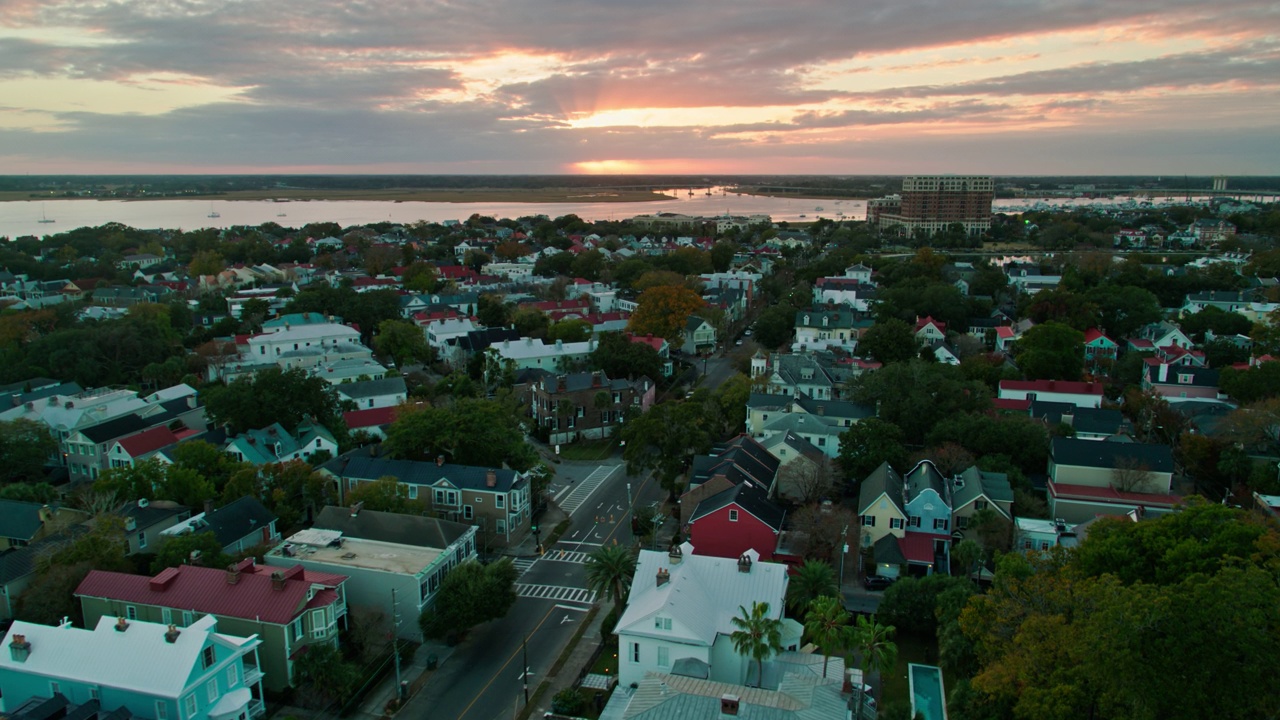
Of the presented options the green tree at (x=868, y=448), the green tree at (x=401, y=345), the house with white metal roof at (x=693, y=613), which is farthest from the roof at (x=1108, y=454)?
the green tree at (x=401, y=345)

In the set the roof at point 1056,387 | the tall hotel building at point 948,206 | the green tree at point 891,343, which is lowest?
the roof at point 1056,387

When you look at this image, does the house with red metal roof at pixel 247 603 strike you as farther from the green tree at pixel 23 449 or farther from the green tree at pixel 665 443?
the green tree at pixel 23 449

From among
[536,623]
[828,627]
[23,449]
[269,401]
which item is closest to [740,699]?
[828,627]

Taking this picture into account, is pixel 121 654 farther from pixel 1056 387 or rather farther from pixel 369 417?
pixel 1056 387

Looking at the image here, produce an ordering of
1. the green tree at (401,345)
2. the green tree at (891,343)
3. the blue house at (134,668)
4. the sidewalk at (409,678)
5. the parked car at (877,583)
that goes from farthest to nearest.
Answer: the green tree at (401,345) < the green tree at (891,343) < the parked car at (877,583) < the sidewalk at (409,678) < the blue house at (134,668)

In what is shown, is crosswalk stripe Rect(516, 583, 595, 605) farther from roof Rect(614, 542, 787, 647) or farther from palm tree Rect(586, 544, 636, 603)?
roof Rect(614, 542, 787, 647)

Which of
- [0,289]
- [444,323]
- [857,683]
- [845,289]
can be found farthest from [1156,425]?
[0,289]

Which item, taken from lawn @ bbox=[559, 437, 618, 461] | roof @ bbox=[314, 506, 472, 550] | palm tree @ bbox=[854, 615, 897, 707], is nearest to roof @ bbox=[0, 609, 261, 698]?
roof @ bbox=[314, 506, 472, 550]
